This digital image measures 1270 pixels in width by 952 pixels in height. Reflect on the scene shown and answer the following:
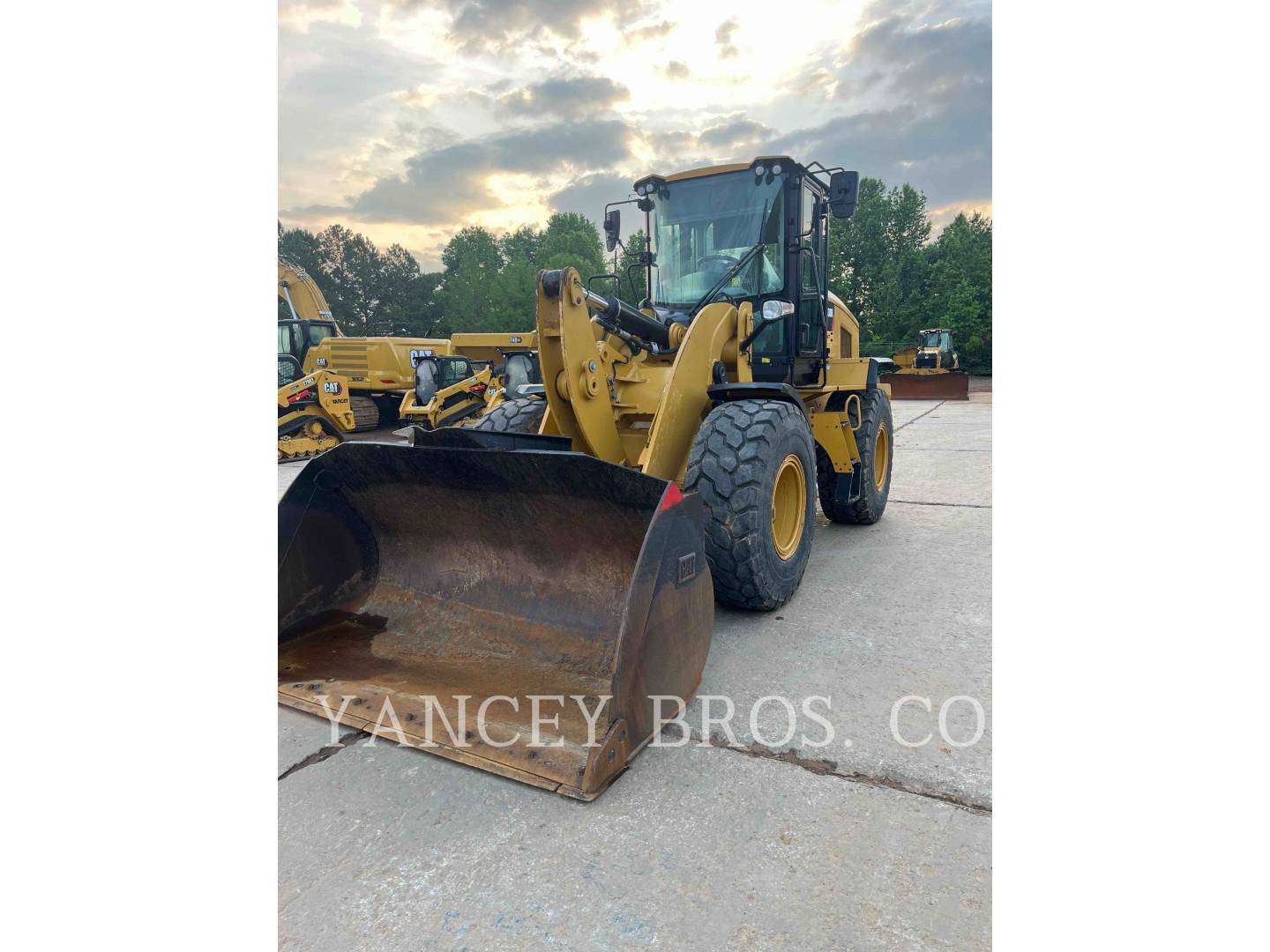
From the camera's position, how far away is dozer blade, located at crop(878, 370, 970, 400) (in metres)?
20.6

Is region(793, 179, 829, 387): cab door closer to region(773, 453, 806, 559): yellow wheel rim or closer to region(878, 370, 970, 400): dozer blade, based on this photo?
region(773, 453, 806, 559): yellow wheel rim

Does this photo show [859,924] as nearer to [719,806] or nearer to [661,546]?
[719,806]

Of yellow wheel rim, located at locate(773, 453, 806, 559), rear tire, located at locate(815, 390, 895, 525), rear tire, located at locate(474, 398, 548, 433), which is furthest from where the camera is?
rear tire, located at locate(815, 390, 895, 525)

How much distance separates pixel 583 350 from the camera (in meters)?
3.44

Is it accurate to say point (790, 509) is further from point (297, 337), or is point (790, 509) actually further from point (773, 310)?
point (297, 337)

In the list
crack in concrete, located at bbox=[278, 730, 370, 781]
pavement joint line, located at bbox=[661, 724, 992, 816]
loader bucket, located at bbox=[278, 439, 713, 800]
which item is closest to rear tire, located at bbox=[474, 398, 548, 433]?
loader bucket, located at bbox=[278, 439, 713, 800]

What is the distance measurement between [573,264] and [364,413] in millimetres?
15040

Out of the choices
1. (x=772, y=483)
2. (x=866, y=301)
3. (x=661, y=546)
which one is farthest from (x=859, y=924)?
(x=866, y=301)

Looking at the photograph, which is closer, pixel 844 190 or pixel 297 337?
pixel 844 190

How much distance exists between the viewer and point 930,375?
2189 centimetres

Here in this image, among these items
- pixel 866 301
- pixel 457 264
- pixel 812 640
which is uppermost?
pixel 457 264

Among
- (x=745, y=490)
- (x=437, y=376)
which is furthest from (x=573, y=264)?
(x=745, y=490)

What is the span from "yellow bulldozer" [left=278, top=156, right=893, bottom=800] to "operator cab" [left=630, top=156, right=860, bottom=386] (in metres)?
0.02

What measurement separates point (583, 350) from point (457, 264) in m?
42.6
